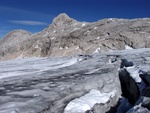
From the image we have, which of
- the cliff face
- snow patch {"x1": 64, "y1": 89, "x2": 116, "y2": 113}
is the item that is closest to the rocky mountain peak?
the cliff face

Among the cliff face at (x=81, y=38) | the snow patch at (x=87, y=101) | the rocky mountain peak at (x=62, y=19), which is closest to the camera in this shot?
the snow patch at (x=87, y=101)

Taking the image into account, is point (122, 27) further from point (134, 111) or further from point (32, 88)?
point (134, 111)

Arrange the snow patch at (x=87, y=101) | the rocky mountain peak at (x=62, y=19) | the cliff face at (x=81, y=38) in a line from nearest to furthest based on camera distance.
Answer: the snow patch at (x=87, y=101) < the cliff face at (x=81, y=38) < the rocky mountain peak at (x=62, y=19)

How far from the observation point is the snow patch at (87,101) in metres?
7.11

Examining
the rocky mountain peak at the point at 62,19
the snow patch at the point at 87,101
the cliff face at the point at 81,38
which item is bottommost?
the snow patch at the point at 87,101

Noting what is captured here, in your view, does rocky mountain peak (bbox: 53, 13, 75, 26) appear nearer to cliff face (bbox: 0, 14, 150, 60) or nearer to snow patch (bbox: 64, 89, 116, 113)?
cliff face (bbox: 0, 14, 150, 60)

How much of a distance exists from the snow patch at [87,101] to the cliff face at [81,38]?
29.3m

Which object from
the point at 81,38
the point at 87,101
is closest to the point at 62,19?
the point at 81,38

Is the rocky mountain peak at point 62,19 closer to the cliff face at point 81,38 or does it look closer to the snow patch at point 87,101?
the cliff face at point 81,38

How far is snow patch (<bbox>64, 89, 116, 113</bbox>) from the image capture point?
7114 mm

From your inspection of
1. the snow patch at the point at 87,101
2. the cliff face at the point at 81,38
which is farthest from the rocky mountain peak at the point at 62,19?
the snow patch at the point at 87,101

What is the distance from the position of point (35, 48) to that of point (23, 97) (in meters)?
42.3

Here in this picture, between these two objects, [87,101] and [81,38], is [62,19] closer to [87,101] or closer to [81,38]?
[81,38]

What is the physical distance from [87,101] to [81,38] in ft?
120
